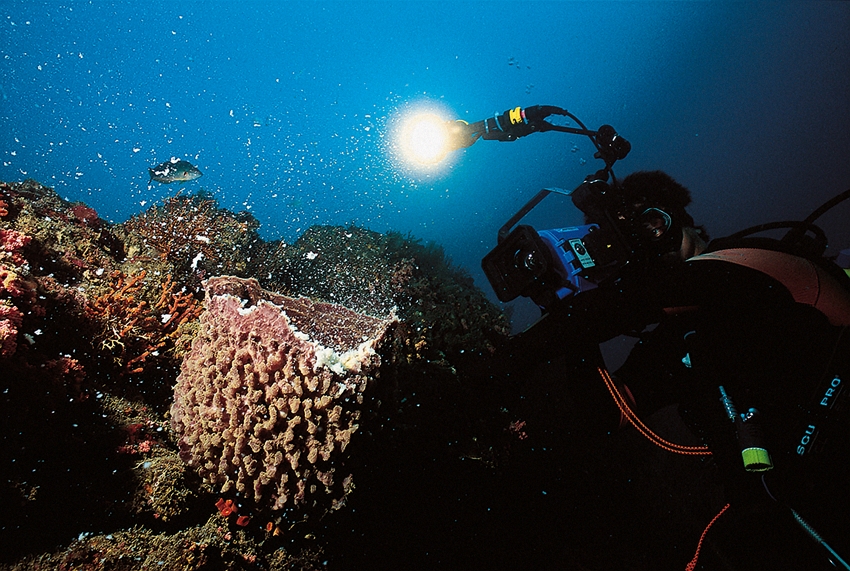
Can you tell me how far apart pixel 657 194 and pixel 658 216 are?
0.67 m

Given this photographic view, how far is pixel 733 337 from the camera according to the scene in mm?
2586

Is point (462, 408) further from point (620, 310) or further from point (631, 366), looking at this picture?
point (631, 366)

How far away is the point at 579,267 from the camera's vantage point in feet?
10.4

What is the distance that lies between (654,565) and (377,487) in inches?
188

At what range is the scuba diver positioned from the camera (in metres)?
2.28

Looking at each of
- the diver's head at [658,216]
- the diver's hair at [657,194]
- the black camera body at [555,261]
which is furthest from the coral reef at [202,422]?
the diver's hair at [657,194]

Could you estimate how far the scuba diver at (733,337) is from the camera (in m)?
2.28

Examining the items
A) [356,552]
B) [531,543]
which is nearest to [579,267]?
[356,552]

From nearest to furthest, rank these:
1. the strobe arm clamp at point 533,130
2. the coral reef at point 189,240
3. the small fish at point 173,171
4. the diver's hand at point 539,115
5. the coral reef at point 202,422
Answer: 1. the coral reef at point 202,422
2. the strobe arm clamp at point 533,130
3. the diver's hand at point 539,115
4. the coral reef at point 189,240
5. the small fish at point 173,171

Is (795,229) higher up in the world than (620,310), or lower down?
higher up

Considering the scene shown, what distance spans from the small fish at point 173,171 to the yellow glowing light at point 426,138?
436cm

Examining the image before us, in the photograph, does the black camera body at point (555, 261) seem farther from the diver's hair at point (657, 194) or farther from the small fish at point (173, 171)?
the small fish at point (173, 171)

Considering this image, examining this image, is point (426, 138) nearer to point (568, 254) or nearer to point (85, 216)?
point (568, 254)

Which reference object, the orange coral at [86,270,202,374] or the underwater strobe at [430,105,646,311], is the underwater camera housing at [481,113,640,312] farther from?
the orange coral at [86,270,202,374]
